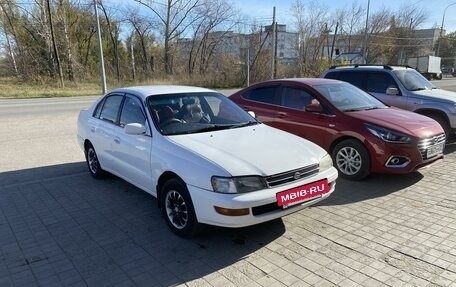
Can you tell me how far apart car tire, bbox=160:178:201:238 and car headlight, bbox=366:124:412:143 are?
10.4 ft

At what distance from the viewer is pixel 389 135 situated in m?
Result: 5.12

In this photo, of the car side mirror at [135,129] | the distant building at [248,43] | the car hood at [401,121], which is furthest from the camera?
the distant building at [248,43]

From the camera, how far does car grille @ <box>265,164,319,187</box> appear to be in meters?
3.31

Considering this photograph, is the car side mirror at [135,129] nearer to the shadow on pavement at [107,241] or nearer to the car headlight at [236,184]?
the shadow on pavement at [107,241]

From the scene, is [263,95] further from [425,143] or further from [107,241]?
[107,241]

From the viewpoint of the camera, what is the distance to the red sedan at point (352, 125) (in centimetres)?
511

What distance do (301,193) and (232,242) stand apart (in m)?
0.89

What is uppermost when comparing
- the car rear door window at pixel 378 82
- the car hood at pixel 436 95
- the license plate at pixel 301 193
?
the car rear door window at pixel 378 82

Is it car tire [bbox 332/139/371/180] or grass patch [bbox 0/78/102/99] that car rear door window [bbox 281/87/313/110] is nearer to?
car tire [bbox 332/139/371/180]

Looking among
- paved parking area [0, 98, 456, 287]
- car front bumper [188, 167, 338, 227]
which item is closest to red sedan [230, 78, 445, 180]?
paved parking area [0, 98, 456, 287]

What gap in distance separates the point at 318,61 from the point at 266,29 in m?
6.06

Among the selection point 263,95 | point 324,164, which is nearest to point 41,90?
point 263,95

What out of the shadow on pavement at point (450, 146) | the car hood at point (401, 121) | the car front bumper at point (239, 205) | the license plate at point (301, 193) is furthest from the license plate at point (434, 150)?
the car front bumper at point (239, 205)

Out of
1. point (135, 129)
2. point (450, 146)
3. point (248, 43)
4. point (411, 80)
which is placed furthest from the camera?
point (248, 43)
